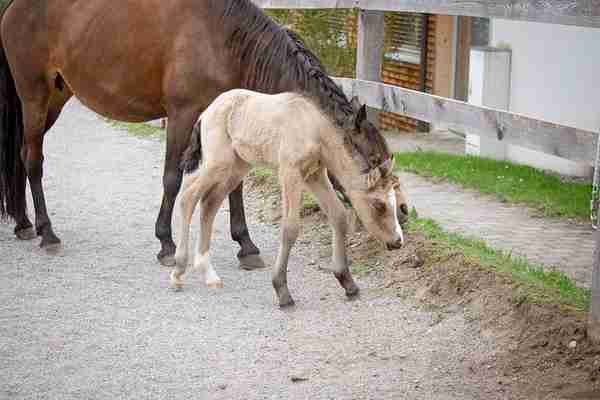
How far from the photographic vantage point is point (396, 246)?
5.71 metres

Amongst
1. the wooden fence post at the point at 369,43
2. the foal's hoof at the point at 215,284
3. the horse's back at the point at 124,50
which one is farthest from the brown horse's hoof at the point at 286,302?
the wooden fence post at the point at 369,43

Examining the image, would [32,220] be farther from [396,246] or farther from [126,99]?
[396,246]

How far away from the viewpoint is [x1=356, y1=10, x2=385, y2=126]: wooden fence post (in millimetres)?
8555

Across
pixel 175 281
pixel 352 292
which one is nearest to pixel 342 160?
pixel 352 292

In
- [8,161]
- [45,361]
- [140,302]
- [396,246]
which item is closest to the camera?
[45,361]

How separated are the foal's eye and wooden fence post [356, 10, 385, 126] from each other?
322cm

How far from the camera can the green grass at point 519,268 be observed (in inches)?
212

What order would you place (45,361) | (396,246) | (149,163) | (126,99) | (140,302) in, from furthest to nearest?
(149,163), (126,99), (140,302), (396,246), (45,361)

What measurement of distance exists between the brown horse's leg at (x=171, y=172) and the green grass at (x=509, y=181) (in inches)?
112

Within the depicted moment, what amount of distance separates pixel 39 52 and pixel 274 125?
2605mm

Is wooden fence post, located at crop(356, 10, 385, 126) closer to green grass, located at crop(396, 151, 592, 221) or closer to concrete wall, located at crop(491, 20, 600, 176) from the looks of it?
green grass, located at crop(396, 151, 592, 221)

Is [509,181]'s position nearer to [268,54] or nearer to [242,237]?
[242,237]

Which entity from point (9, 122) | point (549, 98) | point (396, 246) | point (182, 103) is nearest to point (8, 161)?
A: point (9, 122)

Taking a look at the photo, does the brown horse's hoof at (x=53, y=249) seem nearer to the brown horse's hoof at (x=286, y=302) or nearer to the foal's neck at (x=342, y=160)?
the brown horse's hoof at (x=286, y=302)
